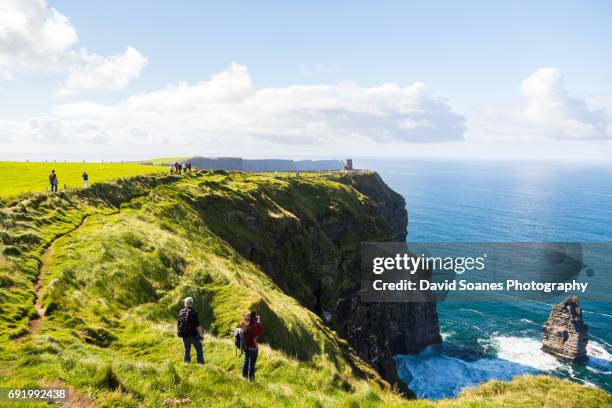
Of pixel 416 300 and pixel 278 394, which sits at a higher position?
pixel 278 394

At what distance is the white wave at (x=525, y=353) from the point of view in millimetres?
69994

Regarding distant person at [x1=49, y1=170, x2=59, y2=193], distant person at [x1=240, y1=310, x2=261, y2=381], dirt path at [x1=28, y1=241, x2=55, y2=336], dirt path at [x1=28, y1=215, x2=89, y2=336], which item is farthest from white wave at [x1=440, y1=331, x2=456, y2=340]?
dirt path at [x1=28, y1=241, x2=55, y2=336]

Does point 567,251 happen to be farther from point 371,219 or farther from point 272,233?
point 272,233

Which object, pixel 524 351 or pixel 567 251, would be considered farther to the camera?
pixel 567 251

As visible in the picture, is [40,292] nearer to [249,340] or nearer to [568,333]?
[249,340]

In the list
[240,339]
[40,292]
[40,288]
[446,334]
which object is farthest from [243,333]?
[446,334]

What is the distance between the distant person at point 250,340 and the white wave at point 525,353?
7227cm

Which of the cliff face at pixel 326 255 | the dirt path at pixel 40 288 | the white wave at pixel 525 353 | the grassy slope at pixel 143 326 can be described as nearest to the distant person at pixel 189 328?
the grassy slope at pixel 143 326

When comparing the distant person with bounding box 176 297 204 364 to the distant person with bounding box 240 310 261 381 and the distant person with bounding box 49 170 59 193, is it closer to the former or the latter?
the distant person with bounding box 240 310 261 381

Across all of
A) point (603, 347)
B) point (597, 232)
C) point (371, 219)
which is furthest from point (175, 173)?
point (597, 232)

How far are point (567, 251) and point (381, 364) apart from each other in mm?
97907

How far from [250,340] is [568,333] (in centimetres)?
7826

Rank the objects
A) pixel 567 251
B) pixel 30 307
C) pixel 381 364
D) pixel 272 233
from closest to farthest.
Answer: pixel 30 307 < pixel 272 233 < pixel 381 364 < pixel 567 251

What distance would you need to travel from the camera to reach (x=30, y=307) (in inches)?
682
